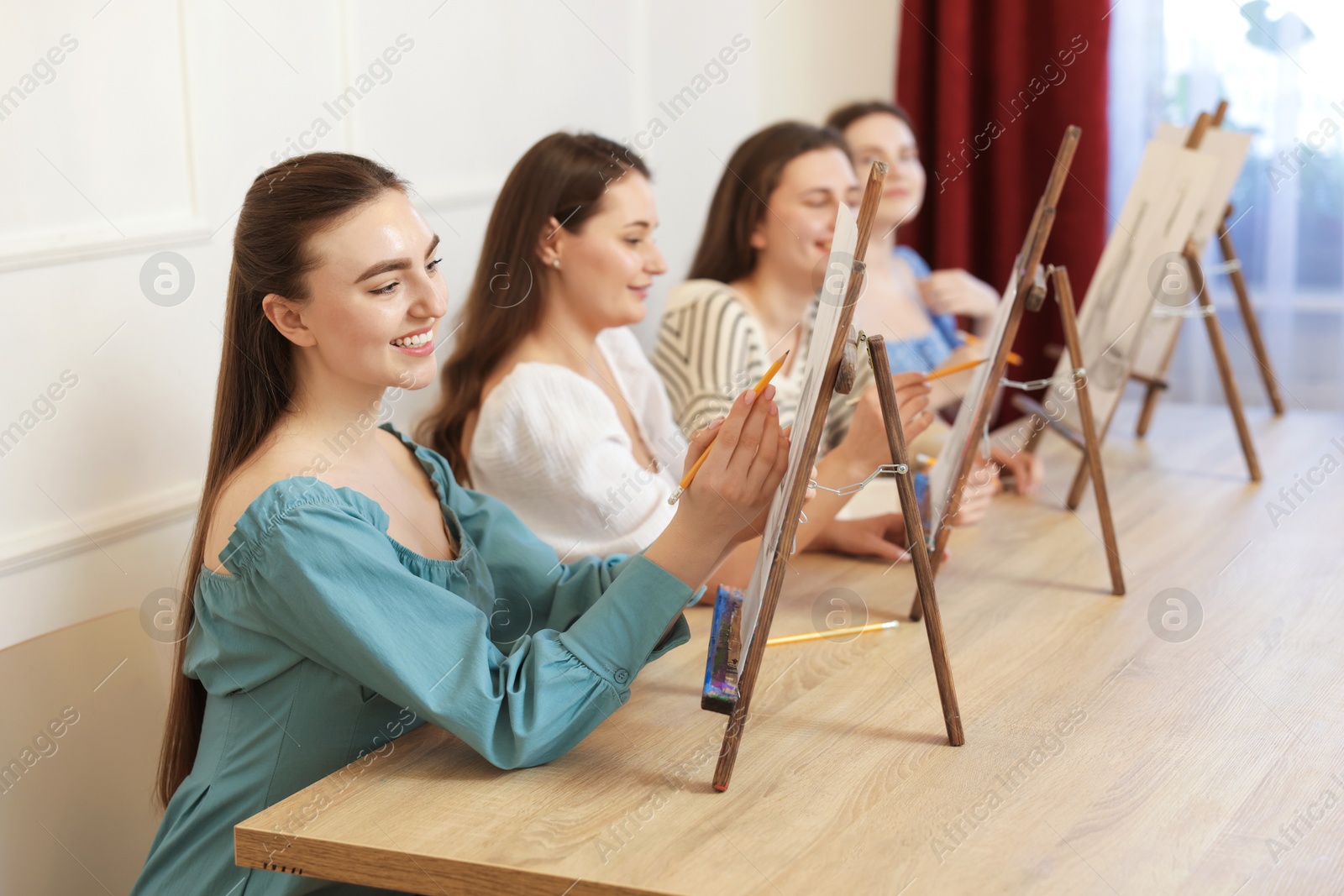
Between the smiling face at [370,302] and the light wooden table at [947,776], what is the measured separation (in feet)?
1.21

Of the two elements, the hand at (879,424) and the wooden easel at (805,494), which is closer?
the wooden easel at (805,494)

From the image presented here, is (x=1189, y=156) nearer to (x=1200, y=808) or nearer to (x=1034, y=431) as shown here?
(x=1034, y=431)

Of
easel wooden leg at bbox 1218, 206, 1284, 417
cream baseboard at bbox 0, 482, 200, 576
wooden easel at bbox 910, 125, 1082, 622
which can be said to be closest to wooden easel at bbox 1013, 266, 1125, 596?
wooden easel at bbox 910, 125, 1082, 622

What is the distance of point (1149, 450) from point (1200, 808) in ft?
4.31

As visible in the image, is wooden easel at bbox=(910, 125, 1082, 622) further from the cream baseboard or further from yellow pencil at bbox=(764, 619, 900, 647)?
the cream baseboard

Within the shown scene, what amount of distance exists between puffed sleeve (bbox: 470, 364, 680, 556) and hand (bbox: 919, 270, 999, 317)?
1.26 meters

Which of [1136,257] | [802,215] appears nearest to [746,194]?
[802,215]

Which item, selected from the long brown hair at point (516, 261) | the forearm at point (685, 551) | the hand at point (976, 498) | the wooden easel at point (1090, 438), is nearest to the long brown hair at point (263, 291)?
the forearm at point (685, 551)

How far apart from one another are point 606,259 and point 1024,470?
737 mm

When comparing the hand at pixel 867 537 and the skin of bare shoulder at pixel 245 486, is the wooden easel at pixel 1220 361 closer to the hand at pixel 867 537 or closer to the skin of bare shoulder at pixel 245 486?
the hand at pixel 867 537

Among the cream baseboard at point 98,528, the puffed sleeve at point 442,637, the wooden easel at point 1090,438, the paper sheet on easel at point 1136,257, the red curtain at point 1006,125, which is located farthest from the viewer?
the red curtain at point 1006,125

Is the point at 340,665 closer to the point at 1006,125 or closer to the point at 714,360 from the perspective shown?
the point at 714,360

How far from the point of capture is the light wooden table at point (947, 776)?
3.13 ft

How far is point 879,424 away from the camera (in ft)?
4.36
